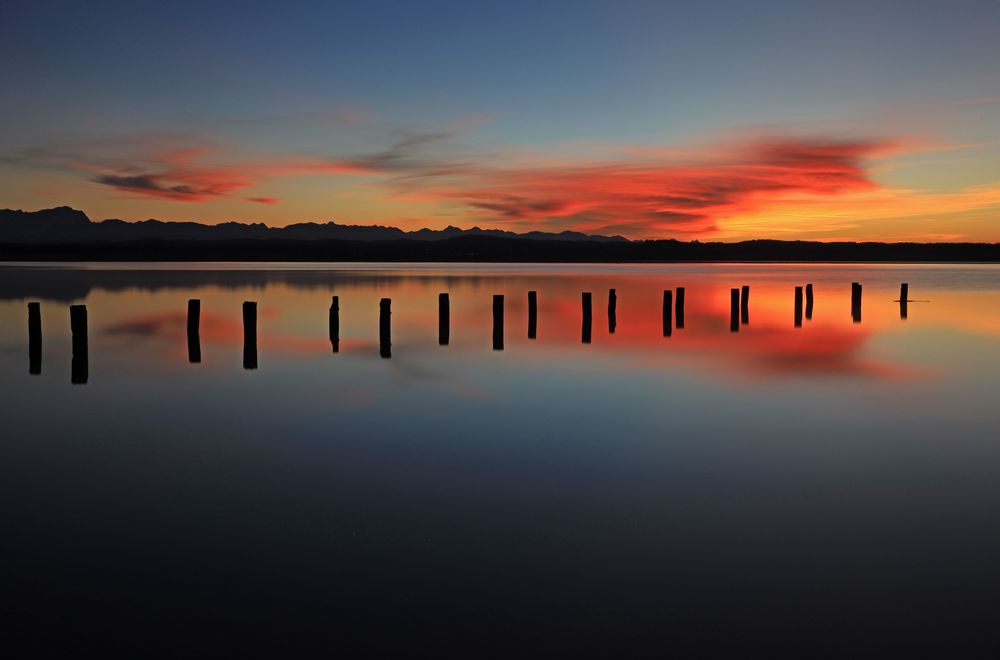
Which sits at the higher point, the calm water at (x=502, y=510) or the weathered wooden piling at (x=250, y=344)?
the weathered wooden piling at (x=250, y=344)

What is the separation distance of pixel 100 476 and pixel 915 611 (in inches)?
287

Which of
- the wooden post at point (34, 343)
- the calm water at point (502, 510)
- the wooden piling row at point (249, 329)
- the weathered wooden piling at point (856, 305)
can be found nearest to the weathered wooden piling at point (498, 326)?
the wooden piling row at point (249, 329)

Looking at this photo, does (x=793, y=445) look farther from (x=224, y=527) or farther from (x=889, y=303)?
(x=889, y=303)

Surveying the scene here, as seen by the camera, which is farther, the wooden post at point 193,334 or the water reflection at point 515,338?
the water reflection at point 515,338

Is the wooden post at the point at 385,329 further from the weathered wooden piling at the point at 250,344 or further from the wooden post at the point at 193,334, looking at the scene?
the wooden post at the point at 193,334

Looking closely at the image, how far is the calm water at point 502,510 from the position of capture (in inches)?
185

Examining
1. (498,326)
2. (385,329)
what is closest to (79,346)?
(385,329)

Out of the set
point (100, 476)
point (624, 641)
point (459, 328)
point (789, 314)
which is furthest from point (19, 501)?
point (789, 314)

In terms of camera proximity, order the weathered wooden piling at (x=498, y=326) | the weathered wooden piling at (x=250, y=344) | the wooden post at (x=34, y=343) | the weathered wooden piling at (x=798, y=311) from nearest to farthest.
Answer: the wooden post at (x=34, y=343) < the weathered wooden piling at (x=250, y=344) < the weathered wooden piling at (x=498, y=326) < the weathered wooden piling at (x=798, y=311)

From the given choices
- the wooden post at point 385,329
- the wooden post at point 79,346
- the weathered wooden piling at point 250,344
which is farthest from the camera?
the wooden post at point 385,329

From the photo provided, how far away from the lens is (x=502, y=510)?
696 cm

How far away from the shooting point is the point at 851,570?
5.55 metres

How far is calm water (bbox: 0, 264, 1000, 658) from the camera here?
4703mm

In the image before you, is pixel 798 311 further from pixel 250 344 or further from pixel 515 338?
pixel 250 344
